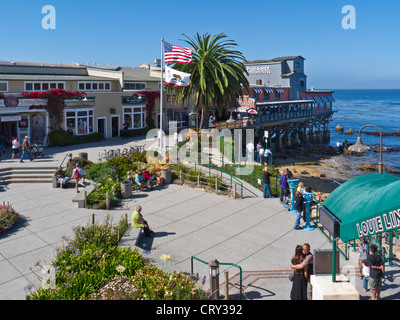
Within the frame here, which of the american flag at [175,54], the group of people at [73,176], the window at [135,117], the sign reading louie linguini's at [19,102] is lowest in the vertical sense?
the group of people at [73,176]

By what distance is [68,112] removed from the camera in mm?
32562

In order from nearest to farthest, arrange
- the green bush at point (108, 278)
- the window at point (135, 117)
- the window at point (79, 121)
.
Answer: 1. the green bush at point (108, 278)
2. the window at point (79, 121)
3. the window at point (135, 117)

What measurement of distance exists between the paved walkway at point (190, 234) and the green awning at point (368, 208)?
2.27m

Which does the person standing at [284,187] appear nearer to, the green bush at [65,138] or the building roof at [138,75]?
the green bush at [65,138]

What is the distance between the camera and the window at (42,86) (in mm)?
31234

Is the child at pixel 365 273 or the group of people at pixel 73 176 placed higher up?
the group of people at pixel 73 176

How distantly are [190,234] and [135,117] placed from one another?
26018 millimetres

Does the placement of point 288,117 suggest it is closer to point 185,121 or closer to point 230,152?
point 185,121

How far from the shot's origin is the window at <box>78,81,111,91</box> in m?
35.1

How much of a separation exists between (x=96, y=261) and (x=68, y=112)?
24229 mm

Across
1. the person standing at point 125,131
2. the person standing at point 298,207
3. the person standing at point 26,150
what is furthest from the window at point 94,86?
the person standing at point 298,207

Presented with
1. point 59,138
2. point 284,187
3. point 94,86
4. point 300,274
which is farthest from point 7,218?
point 94,86
